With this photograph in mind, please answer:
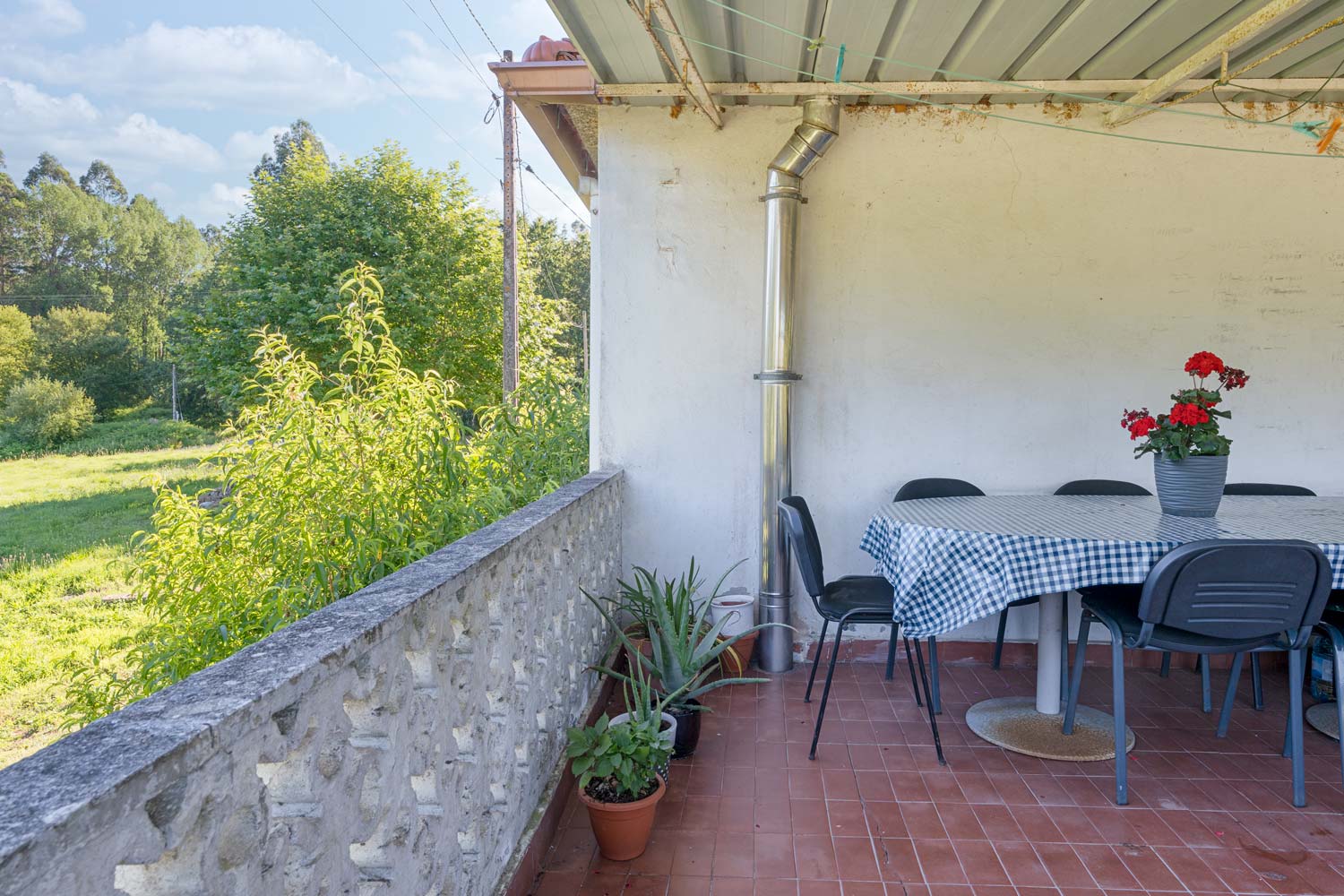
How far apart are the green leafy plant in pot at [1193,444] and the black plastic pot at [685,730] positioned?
2038mm

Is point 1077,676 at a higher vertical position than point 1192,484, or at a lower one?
lower

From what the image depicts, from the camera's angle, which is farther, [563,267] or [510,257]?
[563,267]

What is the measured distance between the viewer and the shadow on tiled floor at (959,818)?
7.17ft

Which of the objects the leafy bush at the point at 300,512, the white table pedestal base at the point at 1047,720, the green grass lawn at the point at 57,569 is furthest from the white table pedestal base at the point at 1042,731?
the green grass lawn at the point at 57,569

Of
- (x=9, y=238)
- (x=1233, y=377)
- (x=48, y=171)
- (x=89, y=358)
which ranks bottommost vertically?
(x=1233, y=377)

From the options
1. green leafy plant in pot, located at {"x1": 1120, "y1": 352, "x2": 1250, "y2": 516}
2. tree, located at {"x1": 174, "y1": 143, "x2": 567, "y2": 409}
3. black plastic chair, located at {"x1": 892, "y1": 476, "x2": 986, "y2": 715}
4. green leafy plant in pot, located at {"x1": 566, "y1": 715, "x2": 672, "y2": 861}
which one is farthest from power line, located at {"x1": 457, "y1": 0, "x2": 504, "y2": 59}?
green leafy plant in pot, located at {"x1": 566, "y1": 715, "x2": 672, "y2": 861}

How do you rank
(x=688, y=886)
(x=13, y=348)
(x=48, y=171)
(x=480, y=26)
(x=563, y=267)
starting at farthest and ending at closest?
1. (x=48, y=171)
2. (x=563, y=267)
3. (x=13, y=348)
4. (x=480, y=26)
5. (x=688, y=886)

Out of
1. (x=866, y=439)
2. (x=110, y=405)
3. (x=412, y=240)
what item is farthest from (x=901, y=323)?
(x=110, y=405)

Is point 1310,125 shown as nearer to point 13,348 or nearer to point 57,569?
point 57,569

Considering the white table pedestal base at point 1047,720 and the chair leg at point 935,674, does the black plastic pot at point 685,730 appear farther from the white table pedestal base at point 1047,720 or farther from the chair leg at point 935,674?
the white table pedestal base at point 1047,720

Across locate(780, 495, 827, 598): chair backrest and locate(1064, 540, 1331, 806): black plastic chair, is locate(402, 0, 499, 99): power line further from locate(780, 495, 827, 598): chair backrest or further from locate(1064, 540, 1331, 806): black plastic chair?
locate(1064, 540, 1331, 806): black plastic chair

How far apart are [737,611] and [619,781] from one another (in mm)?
1525

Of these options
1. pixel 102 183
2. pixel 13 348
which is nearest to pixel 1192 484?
pixel 13 348

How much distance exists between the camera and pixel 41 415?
25.6 meters
